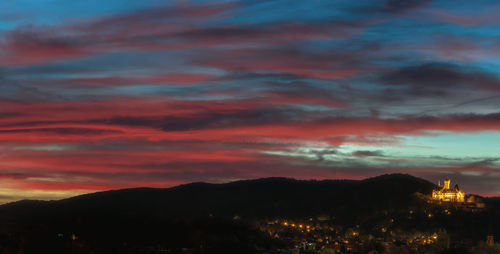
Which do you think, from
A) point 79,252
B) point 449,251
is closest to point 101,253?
point 79,252

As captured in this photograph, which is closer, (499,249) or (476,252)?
(476,252)

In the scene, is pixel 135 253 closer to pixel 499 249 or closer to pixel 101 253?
pixel 101 253

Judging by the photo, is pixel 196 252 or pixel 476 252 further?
pixel 196 252

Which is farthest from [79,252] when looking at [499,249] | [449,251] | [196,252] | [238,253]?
[499,249]

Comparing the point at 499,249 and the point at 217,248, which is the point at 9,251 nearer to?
the point at 217,248

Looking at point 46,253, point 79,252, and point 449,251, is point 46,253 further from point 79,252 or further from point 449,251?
point 449,251

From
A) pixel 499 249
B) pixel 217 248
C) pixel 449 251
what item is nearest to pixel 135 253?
pixel 217 248

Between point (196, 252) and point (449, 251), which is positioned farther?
point (196, 252)
